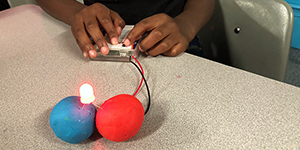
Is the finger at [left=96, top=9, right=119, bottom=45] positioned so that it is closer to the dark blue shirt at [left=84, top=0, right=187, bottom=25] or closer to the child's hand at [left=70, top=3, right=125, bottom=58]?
the child's hand at [left=70, top=3, right=125, bottom=58]

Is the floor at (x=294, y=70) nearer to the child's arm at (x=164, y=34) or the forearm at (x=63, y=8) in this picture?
the child's arm at (x=164, y=34)

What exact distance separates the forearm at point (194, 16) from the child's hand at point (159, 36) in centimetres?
5

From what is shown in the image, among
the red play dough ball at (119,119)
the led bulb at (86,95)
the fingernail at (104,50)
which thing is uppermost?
the led bulb at (86,95)

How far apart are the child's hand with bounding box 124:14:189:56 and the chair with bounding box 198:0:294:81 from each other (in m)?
0.28

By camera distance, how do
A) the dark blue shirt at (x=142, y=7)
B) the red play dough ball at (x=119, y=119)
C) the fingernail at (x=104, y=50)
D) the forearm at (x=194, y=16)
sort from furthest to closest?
the dark blue shirt at (x=142, y=7), the forearm at (x=194, y=16), the fingernail at (x=104, y=50), the red play dough ball at (x=119, y=119)

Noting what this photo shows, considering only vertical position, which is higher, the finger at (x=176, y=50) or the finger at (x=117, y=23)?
the finger at (x=117, y=23)

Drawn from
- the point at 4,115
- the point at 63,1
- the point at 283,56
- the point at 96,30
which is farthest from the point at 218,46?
the point at 4,115

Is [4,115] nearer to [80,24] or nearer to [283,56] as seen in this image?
[80,24]

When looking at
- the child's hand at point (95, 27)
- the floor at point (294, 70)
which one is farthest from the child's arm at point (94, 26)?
the floor at point (294, 70)

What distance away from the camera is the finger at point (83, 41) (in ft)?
1.67

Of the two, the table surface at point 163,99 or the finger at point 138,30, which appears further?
the finger at point 138,30

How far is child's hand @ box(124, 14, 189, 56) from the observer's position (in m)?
0.51

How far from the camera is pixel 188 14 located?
2.15ft

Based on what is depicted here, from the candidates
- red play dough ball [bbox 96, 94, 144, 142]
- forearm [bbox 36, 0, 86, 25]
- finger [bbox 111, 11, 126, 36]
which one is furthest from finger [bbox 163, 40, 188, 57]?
forearm [bbox 36, 0, 86, 25]
